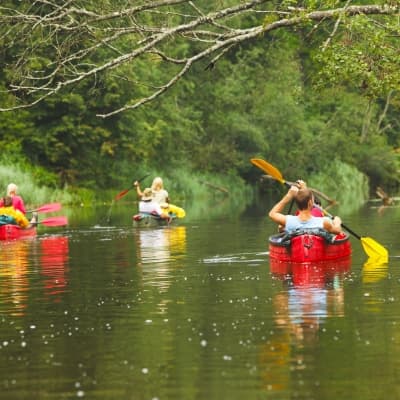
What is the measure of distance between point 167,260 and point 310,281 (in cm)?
556

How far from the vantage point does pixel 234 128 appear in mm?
71625

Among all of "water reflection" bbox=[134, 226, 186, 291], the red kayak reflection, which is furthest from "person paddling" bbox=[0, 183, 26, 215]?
the red kayak reflection

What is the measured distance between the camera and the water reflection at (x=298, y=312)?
37.0 ft

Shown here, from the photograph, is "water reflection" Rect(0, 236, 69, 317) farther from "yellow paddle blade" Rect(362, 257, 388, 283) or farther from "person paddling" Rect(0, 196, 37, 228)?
"yellow paddle blade" Rect(362, 257, 388, 283)

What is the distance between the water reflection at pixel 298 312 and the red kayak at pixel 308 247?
243 mm

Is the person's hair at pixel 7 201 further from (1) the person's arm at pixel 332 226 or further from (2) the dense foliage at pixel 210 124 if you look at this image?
(2) the dense foliage at pixel 210 124

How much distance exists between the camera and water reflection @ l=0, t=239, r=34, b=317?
16562 millimetres

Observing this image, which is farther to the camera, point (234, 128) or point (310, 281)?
point (234, 128)

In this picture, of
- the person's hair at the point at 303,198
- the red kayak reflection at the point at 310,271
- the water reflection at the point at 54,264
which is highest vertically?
the person's hair at the point at 303,198

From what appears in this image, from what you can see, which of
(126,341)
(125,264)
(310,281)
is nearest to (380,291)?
(310,281)

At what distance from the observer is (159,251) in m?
26.5

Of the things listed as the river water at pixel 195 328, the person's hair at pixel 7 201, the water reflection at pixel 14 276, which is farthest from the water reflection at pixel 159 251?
the person's hair at pixel 7 201

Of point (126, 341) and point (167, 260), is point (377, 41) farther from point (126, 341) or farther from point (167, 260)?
point (126, 341)

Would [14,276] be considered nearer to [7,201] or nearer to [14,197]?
[7,201]
